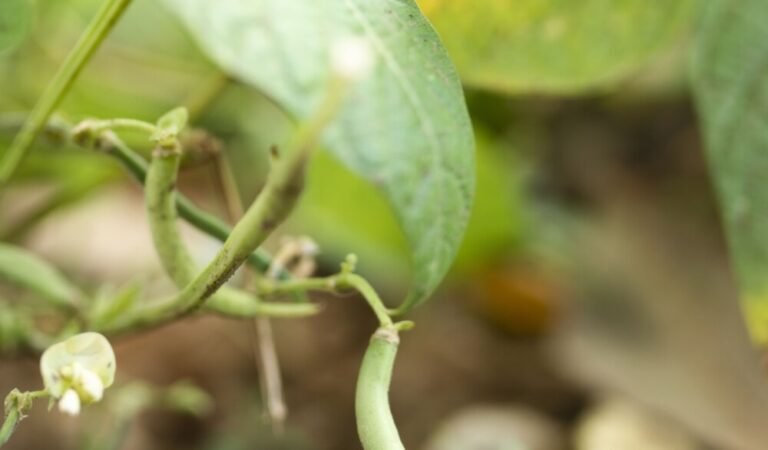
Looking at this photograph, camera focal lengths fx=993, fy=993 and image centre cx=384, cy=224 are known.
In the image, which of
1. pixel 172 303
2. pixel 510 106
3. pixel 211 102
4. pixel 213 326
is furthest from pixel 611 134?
pixel 172 303

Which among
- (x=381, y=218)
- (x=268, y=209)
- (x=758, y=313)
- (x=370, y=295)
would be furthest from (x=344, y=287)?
(x=381, y=218)

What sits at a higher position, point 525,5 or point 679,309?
point 525,5

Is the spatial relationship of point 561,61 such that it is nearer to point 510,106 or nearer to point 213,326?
point 510,106

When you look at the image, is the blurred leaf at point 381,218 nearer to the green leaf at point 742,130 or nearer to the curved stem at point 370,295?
the green leaf at point 742,130

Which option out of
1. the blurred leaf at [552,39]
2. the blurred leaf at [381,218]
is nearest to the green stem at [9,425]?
the blurred leaf at [552,39]

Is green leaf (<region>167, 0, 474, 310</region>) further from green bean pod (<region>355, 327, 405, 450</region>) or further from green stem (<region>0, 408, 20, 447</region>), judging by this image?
green stem (<region>0, 408, 20, 447</region>)

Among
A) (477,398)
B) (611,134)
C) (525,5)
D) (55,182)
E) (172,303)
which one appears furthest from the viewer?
(611,134)
